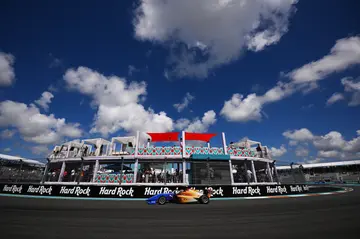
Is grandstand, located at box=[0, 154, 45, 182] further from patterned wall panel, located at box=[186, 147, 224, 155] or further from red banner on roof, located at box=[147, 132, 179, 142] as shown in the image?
patterned wall panel, located at box=[186, 147, 224, 155]

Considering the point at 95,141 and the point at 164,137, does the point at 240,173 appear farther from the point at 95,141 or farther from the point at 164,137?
the point at 95,141

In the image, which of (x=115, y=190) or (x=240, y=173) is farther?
(x=240, y=173)

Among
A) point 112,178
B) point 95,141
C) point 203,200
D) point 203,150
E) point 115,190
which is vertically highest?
point 95,141

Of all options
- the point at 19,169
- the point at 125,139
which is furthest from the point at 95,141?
the point at 19,169

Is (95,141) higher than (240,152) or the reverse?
higher

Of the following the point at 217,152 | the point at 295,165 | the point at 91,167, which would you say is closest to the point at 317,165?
the point at 295,165

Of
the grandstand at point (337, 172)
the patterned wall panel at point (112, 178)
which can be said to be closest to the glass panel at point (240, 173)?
the patterned wall panel at point (112, 178)

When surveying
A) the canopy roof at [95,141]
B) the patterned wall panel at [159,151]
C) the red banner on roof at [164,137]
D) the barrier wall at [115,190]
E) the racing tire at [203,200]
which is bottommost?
the racing tire at [203,200]

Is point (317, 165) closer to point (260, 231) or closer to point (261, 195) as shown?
point (261, 195)

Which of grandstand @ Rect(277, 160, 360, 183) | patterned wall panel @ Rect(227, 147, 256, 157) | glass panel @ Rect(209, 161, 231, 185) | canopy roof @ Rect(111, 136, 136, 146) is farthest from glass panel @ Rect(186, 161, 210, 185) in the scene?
grandstand @ Rect(277, 160, 360, 183)

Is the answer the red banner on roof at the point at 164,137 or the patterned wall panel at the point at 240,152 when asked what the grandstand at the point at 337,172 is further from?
the red banner on roof at the point at 164,137

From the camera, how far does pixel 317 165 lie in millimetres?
49531

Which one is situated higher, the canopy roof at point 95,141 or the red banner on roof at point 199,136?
the red banner on roof at point 199,136

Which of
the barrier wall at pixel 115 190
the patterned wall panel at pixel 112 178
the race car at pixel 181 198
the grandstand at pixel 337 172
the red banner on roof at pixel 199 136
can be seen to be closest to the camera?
the race car at pixel 181 198
